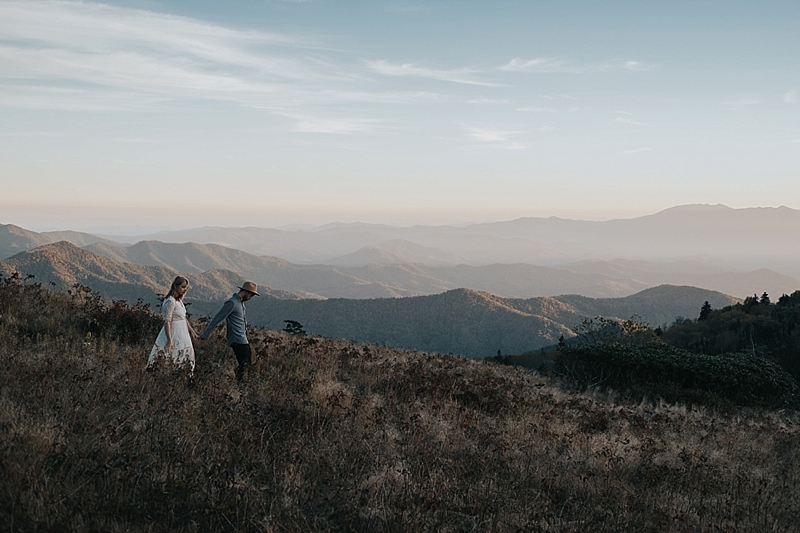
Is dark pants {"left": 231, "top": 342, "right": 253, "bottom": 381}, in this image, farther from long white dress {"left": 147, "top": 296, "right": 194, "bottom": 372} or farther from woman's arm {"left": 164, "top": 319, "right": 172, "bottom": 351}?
woman's arm {"left": 164, "top": 319, "right": 172, "bottom": 351}

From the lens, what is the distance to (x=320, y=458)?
17.6ft

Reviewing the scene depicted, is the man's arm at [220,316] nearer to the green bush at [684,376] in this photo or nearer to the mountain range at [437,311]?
the green bush at [684,376]

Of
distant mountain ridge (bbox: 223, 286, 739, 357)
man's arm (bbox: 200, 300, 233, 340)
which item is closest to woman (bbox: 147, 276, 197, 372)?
man's arm (bbox: 200, 300, 233, 340)

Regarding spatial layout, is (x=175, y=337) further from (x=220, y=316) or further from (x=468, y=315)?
(x=468, y=315)

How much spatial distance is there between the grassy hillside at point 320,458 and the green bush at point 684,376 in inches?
237

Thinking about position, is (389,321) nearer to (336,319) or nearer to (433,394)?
(336,319)

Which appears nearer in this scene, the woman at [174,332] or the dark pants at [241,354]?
the woman at [174,332]

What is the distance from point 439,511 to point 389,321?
15043cm

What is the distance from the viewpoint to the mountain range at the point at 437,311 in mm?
141375

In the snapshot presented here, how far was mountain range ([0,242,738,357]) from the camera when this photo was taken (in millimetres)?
141375

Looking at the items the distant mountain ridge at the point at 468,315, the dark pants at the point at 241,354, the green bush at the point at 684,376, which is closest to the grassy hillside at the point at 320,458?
the dark pants at the point at 241,354

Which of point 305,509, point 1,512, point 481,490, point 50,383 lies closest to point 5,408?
point 50,383

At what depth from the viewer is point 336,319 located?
148 meters

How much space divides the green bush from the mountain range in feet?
382
